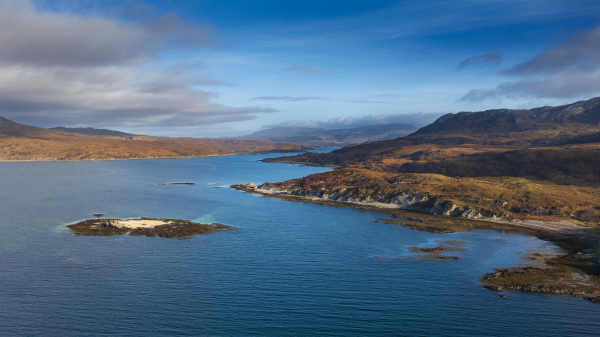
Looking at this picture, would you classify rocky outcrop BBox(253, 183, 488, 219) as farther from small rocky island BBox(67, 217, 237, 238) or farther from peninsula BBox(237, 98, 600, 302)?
small rocky island BBox(67, 217, 237, 238)

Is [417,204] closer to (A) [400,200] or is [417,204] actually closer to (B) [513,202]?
(A) [400,200]

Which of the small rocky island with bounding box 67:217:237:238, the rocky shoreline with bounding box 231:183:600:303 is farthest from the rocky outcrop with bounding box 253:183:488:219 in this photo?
the small rocky island with bounding box 67:217:237:238

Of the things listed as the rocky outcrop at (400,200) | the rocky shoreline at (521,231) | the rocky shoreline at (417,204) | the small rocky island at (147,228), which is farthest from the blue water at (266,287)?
the rocky outcrop at (400,200)

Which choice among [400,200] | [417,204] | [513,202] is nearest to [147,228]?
[400,200]

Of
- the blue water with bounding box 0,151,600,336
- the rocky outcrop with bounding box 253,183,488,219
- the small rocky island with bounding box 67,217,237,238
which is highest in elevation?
the rocky outcrop with bounding box 253,183,488,219

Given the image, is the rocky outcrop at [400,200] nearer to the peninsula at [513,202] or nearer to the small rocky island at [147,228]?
the peninsula at [513,202]

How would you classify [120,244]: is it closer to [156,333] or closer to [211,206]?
[156,333]

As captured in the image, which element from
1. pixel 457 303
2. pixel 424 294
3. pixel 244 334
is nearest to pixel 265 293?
pixel 244 334

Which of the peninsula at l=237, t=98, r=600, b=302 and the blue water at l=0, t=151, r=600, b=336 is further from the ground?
the peninsula at l=237, t=98, r=600, b=302
